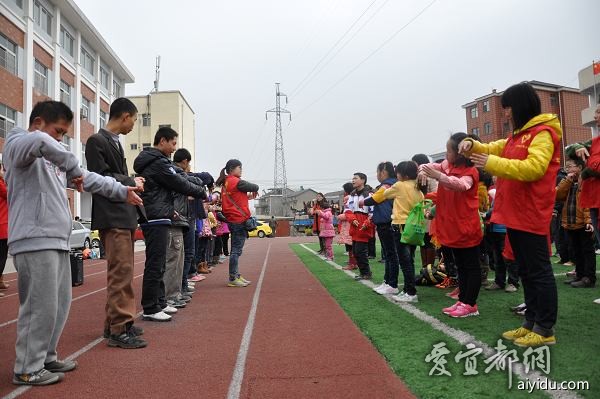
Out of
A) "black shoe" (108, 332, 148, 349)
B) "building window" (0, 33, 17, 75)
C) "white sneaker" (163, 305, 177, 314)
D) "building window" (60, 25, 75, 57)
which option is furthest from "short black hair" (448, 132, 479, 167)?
"building window" (60, 25, 75, 57)

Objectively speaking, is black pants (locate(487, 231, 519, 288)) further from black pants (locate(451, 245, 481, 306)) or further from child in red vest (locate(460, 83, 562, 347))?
child in red vest (locate(460, 83, 562, 347))

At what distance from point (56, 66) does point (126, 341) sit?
26.7 m

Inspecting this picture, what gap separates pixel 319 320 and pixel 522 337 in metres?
2.06

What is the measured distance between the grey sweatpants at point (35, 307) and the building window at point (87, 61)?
31884 mm

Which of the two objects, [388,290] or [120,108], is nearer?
[120,108]

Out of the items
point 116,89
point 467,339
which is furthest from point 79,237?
point 116,89

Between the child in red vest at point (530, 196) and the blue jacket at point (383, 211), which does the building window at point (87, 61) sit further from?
the child in red vest at point (530, 196)

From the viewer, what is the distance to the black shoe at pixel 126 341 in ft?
12.5

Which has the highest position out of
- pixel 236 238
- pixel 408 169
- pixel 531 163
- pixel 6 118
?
pixel 6 118

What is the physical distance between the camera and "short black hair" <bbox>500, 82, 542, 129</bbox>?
3.56 meters

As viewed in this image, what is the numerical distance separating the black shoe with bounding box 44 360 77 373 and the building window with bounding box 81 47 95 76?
1257 inches

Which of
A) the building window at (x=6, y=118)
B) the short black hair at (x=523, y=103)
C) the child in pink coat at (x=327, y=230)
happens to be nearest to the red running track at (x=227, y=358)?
the short black hair at (x=523, y=103)

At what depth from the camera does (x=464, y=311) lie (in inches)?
175

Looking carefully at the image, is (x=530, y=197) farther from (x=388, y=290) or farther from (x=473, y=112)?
(x=473, y=112)
